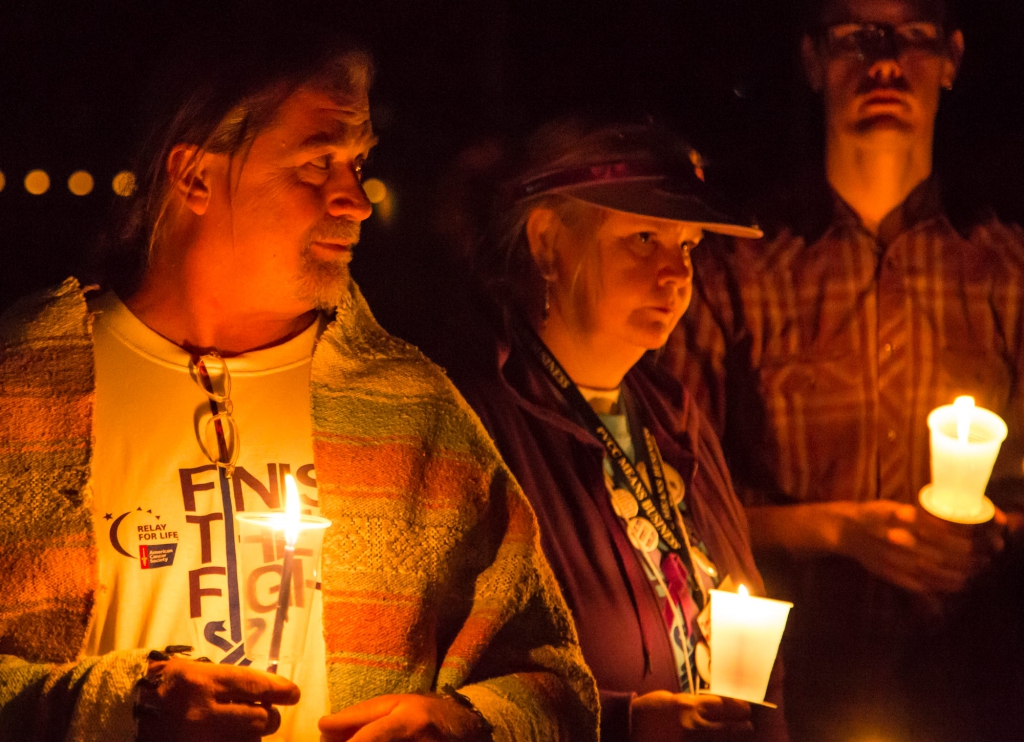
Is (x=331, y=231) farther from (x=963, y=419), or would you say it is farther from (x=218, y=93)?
(x=963, y=419)

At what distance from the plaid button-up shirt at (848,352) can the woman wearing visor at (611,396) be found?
234mm

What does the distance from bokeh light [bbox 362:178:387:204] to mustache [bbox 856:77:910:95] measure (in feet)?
4.36

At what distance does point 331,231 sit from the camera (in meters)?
2.69

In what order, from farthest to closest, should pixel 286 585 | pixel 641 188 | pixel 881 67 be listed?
pixel 881 67 → pixel 641 188 → pixel 286 585

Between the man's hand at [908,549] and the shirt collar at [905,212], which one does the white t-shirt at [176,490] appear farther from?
the shirt collar at [905,212]

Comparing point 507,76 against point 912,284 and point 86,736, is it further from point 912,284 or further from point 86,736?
point 86,736

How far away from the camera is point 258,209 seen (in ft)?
8.77

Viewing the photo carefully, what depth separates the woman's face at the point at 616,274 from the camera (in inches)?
126

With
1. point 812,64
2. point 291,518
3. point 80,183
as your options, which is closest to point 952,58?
point 812,64

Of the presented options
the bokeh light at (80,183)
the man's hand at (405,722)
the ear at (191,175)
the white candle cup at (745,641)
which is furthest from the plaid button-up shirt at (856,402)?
the bokeh light at (80,183)

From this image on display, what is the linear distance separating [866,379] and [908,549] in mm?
468

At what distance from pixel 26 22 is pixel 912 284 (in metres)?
2.36

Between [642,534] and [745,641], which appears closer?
[745,641]

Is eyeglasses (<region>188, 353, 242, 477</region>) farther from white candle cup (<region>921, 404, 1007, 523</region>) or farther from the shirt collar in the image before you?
the shirt collar
